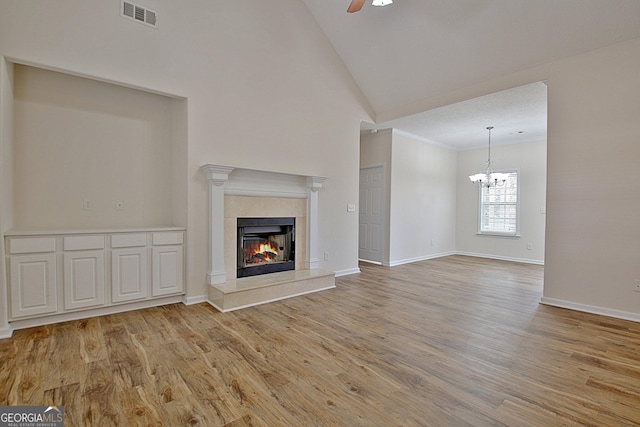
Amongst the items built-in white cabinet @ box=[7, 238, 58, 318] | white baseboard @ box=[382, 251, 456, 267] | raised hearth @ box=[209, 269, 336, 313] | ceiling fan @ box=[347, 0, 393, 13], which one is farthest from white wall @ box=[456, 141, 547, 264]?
built-in white cabinet @ box=[7, 238, 58, 318]

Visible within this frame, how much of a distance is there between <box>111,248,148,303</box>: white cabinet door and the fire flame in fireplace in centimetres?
129

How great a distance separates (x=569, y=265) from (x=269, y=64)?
477 cm

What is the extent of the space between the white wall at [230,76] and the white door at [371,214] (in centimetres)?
120

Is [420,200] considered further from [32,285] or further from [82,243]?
[32,285]

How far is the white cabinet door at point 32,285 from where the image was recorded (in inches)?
112

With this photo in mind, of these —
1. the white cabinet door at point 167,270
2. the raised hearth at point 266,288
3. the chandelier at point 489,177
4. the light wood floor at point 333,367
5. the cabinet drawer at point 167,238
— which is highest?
the chandelier at point 489,177

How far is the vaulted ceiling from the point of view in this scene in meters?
3.41

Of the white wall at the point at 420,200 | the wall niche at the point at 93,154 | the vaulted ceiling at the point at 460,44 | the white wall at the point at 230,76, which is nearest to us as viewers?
the white wall at the point at 230,76

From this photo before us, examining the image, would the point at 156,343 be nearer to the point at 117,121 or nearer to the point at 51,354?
the point at 51,354

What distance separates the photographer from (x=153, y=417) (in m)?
1.74

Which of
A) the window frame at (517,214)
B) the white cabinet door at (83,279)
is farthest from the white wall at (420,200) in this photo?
the white cabinet door at (83,279)

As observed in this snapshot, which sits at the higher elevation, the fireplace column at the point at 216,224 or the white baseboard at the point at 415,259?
the fireplace column at the point at 216,224

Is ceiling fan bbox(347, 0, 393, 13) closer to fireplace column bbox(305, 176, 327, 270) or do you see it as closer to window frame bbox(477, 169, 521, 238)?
fireplace column bbox(305, 176, 327, 270)

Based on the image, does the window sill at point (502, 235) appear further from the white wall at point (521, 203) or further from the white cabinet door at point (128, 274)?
the white cabinet door at point (128, 274)
